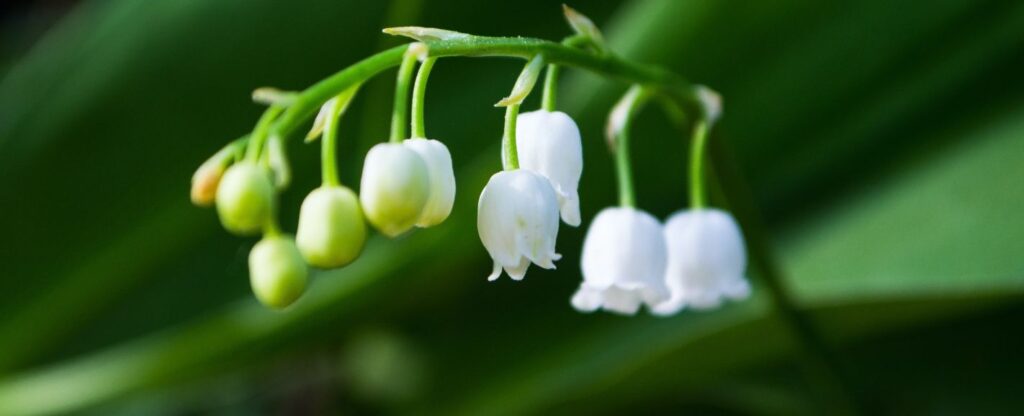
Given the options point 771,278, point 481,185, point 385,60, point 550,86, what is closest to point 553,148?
point 550,86

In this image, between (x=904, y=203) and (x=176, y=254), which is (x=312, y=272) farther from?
(x=904, y=203)

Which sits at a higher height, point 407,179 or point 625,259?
point 625,259

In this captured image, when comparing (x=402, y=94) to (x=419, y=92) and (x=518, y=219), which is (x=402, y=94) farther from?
(x=518, y=219)

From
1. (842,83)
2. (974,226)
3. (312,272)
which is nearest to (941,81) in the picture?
(842,83)

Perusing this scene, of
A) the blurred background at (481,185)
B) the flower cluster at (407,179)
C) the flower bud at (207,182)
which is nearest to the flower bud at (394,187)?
the flower cluster at (407,179)

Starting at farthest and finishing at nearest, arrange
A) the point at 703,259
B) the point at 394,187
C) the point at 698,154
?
the point at 703,259 → the point at 698,154 → the point at 394,187

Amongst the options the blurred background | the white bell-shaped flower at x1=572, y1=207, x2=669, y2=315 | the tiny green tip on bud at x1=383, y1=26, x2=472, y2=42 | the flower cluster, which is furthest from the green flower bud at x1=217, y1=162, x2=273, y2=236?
the blurred background

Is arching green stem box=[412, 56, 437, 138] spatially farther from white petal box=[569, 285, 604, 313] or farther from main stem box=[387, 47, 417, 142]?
white petal box=[569, 285, 604, 313]
